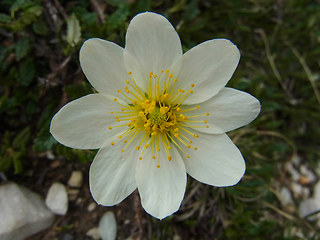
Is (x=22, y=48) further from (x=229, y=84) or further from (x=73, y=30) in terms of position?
(x=229, y=84)

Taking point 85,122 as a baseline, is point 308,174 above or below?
below

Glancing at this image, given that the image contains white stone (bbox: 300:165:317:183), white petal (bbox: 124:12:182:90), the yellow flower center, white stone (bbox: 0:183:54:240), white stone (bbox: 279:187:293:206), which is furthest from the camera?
white stone (bbox: 300:165:317:183)

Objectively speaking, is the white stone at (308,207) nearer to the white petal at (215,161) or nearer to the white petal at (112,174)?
the white petal at (215,161)

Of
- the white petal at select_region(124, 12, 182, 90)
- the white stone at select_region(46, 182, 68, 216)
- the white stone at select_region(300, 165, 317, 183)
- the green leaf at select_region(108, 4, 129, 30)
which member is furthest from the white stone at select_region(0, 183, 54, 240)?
the white stone at select_region(300, 165, 317, 183)

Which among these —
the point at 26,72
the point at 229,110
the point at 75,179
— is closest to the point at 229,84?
the point at 229,110

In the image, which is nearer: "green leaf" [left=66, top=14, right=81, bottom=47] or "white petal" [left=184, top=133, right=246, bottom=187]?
"white petal" [left=184, top=133, right=246, bottom=187]

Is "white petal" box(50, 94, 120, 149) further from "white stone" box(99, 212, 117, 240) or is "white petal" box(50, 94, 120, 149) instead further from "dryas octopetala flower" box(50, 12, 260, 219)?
"white stone" box(99, 212, 117, 240)

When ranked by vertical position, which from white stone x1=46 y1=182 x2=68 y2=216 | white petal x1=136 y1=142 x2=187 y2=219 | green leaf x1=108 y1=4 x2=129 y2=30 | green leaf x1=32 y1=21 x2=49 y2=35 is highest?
green leaf x1=32 y1=21 x2=49 y2=35

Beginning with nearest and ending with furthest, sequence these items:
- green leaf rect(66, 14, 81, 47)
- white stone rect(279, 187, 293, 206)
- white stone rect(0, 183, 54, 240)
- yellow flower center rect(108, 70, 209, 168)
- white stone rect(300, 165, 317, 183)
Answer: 1. yellow flower center rect(108, 70, 209, 168)
2. white stone rect(0, 183, 54, 240)
3. green leaf rect(66, 14, 81, 47)
4. white stone rect(279, 187, 293, 206)
5. white stone rect(300, 165, 317, 183)
